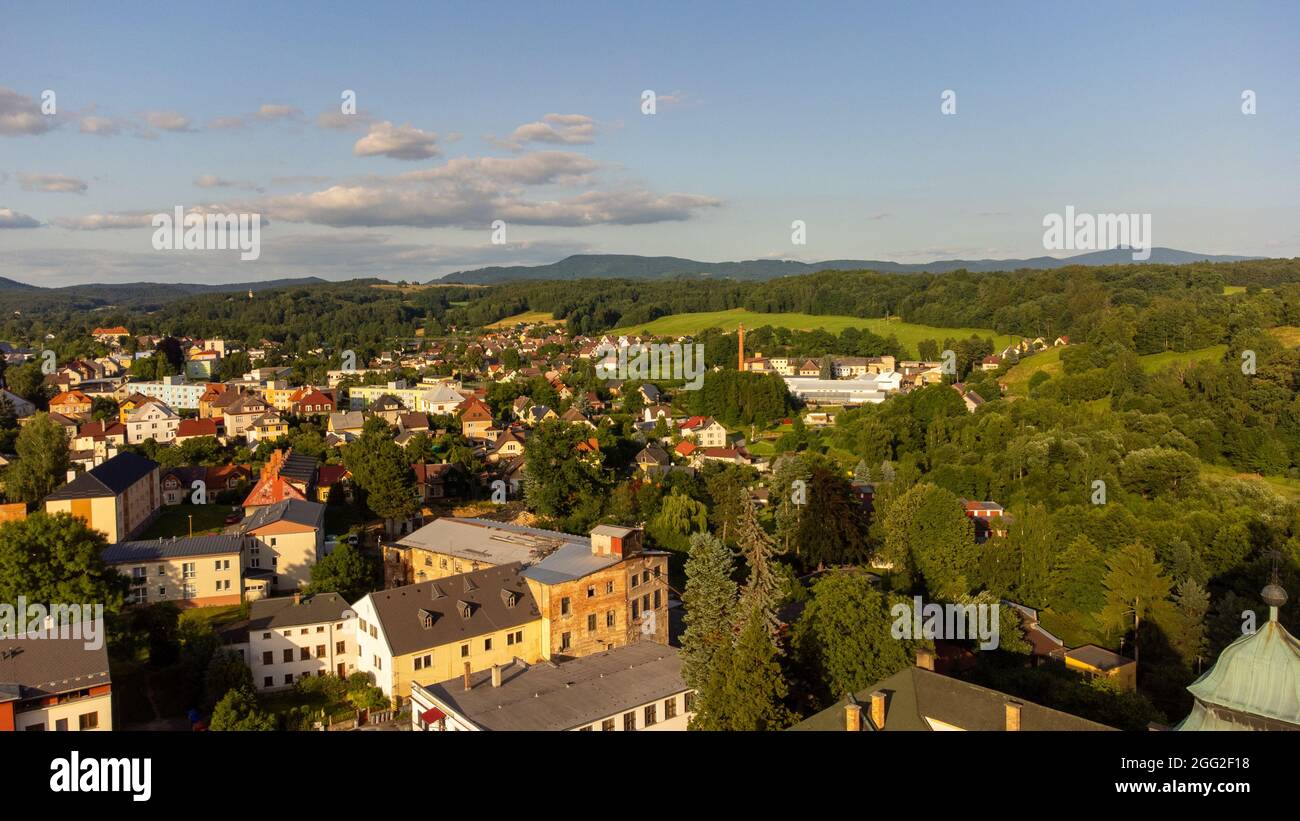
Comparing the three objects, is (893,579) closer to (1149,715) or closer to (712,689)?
(1149,715)

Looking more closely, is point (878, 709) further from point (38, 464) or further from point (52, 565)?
point (38, 464)

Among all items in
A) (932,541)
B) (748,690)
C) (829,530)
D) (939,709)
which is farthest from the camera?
(829,530)

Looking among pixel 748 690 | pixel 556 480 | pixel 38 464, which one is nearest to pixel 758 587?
pixel 748 690

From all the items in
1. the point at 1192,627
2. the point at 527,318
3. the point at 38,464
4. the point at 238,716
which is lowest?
the point at 1192,627

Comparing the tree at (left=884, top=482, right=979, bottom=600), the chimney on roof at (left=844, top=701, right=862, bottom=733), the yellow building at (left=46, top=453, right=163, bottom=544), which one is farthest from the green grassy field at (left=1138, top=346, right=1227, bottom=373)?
the yellow building at (left=46, top=453, right=163, bottom=544)

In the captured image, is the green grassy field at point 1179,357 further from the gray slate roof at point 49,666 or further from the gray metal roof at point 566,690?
the gray slate roof at point 49,666

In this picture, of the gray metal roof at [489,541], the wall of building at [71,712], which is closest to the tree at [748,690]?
the gray metal roof at [489,541]

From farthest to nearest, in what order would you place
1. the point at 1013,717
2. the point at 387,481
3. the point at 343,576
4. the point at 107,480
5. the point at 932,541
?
the point at 387,481 < the point at 107,480 < the point at 932,541 < the point at 343,576 < the point at 1013,717
